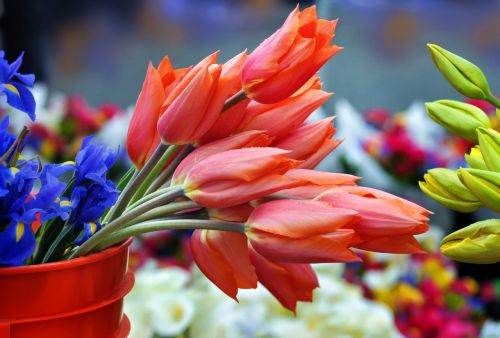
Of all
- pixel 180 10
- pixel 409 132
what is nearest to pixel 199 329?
pixel 409 132

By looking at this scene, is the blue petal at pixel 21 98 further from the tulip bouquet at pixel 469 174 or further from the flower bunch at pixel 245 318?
the flower bunch at pixel 245 318

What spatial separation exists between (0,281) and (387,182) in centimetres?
136

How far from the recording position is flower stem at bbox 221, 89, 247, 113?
451 mm

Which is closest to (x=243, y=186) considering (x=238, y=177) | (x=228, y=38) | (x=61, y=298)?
(x=238, y=177)

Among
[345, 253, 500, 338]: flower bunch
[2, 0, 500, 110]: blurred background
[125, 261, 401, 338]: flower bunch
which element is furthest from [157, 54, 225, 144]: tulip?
[2, 0, 500, 110]: blurred background

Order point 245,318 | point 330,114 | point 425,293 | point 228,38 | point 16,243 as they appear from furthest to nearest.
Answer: point 228,38 < point 330,114 < point 425,293 < point 245,318 < point 16,243

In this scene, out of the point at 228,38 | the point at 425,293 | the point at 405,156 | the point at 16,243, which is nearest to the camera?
the point at 16,243

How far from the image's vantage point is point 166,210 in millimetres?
432

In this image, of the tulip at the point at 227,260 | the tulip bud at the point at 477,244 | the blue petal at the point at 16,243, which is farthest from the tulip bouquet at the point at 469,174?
the blue petal at the point at 16,243

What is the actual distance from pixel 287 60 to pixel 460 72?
0.11 m

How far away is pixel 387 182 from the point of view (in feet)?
5.59

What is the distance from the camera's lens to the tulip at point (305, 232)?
0.40 m

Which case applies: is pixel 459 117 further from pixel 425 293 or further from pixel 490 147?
pixel 425 293

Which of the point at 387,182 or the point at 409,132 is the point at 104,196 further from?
the point at 409,132
